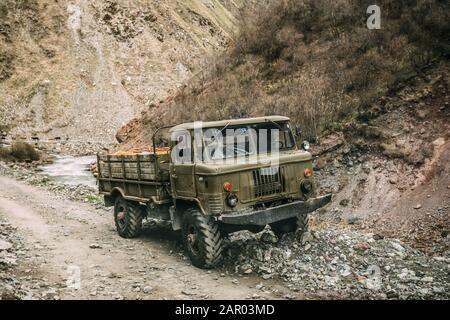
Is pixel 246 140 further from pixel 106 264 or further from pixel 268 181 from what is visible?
pixel 106 264

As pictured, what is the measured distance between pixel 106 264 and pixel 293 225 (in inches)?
138

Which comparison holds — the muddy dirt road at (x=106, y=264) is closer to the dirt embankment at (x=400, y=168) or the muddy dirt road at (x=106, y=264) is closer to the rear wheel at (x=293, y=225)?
the rear wheel at (x=293, y=225)

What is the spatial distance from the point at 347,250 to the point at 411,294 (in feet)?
5.74

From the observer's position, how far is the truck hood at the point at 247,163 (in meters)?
7.26

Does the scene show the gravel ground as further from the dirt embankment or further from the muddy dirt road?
the dirt embankment

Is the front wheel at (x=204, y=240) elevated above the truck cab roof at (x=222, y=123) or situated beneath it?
situated beneath

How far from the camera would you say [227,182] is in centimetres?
728

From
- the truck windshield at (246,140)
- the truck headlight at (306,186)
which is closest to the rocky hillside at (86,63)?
the truck windshield at (246,140)

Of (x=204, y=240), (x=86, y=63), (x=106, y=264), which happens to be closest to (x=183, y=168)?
(x=204, y=240)

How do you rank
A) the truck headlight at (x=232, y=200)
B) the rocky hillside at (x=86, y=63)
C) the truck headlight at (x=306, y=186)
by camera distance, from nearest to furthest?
1. the truck headlight at (x=232, y=200)
2. the truck headlight at (x=306, y=186)
3. the rocky hillside at (x=86, y=63)

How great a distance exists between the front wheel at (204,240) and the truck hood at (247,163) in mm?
787

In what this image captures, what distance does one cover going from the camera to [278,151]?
8.38 meters
